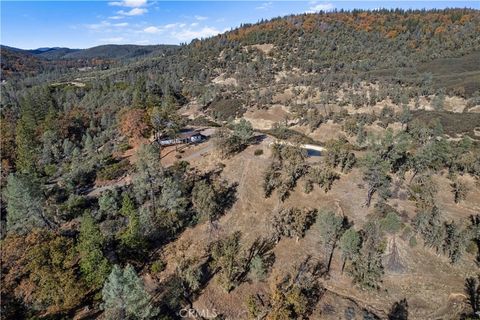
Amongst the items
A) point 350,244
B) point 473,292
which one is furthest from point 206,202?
point 473,292

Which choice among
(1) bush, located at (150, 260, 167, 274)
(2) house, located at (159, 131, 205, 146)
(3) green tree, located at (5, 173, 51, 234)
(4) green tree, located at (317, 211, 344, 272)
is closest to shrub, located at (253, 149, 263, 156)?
(2) house, located at (159, 131, 205, 146)

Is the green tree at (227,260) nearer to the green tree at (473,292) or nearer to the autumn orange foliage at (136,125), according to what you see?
the green tree at (473,292)

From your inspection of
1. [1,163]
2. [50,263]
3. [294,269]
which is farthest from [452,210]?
[1,163]

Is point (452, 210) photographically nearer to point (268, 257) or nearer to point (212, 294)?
point (268, 257)

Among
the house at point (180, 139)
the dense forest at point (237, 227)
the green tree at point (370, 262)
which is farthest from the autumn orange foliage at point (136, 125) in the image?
the green tree at point (370, 262)

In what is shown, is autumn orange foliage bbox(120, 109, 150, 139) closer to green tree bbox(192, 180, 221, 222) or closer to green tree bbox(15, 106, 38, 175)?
green tree bbox(192, 180, 221, 222)

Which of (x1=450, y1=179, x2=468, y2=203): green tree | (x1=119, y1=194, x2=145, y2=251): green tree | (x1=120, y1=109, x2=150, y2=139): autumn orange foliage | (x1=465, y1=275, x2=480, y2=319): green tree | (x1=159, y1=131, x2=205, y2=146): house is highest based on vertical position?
(x1=120, y1=109, x2=150, y2=139): autumn orange foliage

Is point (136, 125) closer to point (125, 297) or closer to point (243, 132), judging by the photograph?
point (243, 132)
